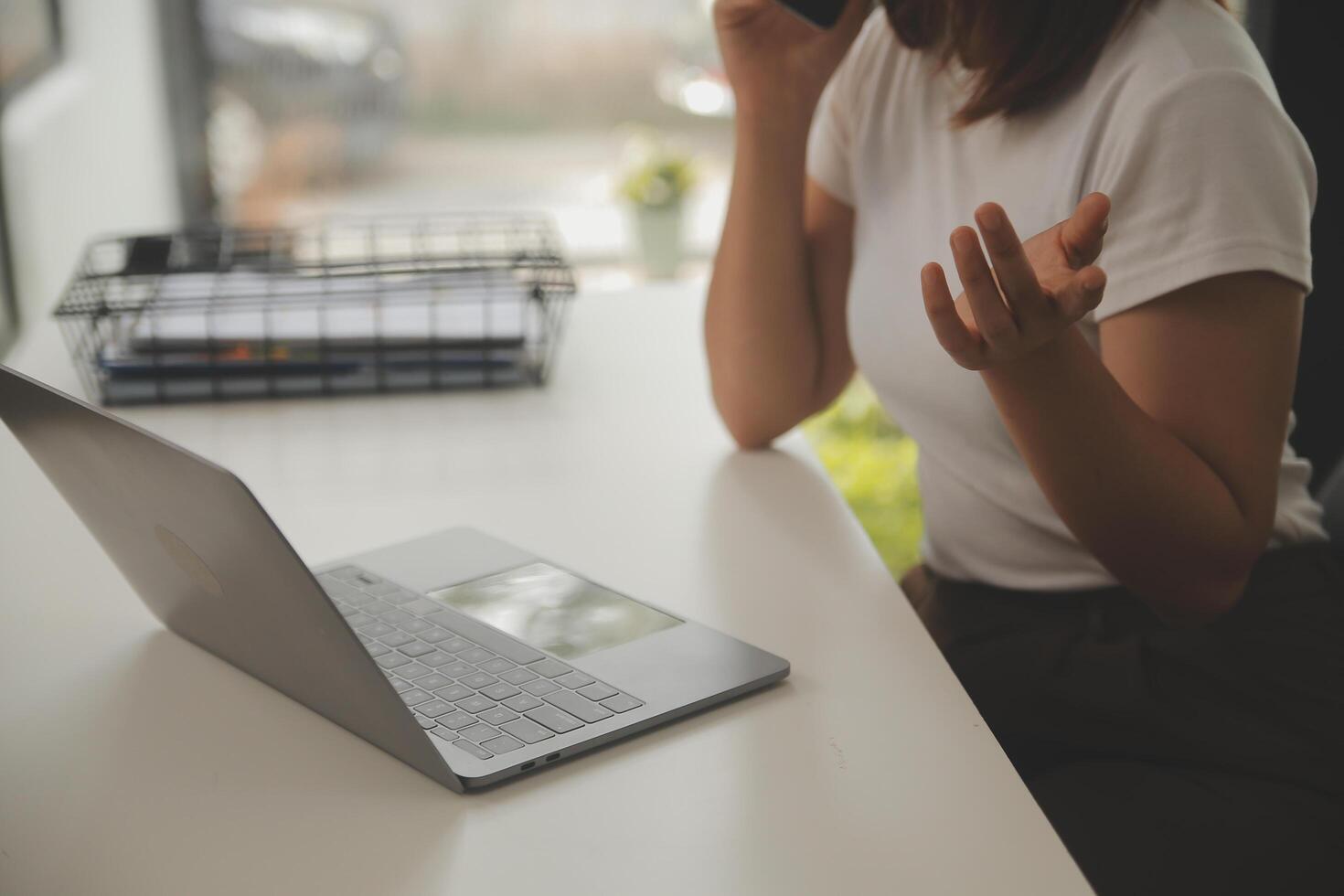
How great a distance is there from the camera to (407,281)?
119cm

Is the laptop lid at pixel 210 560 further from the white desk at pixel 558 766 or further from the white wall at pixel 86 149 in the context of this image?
the white wall at pixel 86 149

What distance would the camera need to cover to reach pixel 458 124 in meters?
2.83

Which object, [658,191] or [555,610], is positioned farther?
[658,191]

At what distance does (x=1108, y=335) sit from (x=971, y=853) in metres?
0.40

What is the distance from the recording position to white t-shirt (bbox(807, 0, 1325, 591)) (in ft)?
2.44

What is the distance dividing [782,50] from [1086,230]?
1.67 ft

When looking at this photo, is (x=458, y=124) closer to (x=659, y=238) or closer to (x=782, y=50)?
(x=659, y=238)

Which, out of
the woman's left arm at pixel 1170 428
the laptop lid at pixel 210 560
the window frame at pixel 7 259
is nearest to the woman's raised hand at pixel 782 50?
the woman's left arm at pixel 1170 428

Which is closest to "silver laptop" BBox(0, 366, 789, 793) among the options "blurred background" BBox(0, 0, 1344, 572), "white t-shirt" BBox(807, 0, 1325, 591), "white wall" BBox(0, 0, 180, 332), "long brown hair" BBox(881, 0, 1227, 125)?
"white t-shirt" BBox(807, 0, 1325, 591)

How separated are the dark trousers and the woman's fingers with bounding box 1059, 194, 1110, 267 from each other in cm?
30

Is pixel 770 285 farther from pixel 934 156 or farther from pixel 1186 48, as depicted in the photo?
pixel 1186 48

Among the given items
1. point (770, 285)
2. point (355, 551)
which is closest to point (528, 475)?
point (355, 551)

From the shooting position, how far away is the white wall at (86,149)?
1.65m

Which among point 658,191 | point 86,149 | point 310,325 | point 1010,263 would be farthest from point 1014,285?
point 658,191
